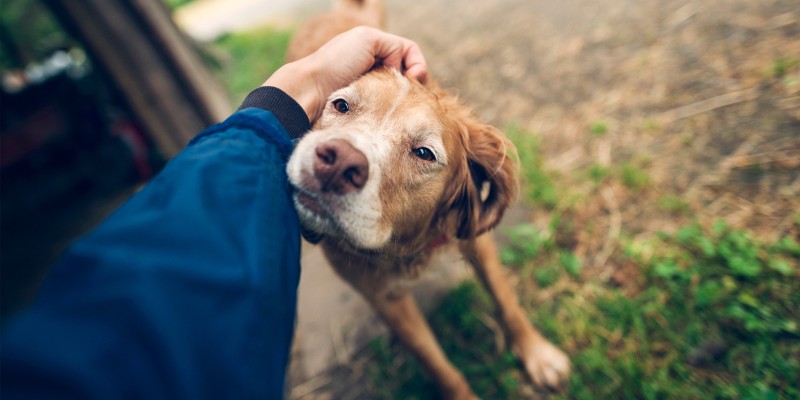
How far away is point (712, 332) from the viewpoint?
81.4 inches

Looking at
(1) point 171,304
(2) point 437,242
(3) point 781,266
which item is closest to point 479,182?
(2) point 437,242

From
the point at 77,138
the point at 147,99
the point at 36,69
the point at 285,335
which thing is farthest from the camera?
the point at 36,69

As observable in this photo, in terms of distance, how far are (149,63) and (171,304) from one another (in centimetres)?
395

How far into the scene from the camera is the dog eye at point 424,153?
1.88 meters

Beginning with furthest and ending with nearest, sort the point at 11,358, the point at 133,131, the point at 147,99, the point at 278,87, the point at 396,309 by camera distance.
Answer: the point at 133,131 < the point at 147,99 < the point at 396,309 < the point at 278,87 < the point at 11,358

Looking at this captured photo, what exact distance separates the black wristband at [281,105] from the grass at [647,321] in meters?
1.60

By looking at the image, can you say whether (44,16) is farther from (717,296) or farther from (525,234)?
(717,296)

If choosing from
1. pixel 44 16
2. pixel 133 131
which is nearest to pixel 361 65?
pixel 133 131

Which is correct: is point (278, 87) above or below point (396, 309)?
above

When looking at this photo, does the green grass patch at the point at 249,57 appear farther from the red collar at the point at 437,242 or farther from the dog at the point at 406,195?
the red collar at the point at 437,242

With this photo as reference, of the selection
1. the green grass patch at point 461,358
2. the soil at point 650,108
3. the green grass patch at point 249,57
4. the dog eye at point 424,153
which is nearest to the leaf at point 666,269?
the soil at point 650,108

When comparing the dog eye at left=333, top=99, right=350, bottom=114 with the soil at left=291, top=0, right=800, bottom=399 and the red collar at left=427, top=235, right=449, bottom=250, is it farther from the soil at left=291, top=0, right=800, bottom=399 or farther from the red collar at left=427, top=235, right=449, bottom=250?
the soil at left=291, top=0, right=800, bottom=399

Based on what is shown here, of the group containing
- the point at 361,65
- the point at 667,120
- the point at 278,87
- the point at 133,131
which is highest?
the point at 278,87

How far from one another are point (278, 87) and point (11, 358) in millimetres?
1254
